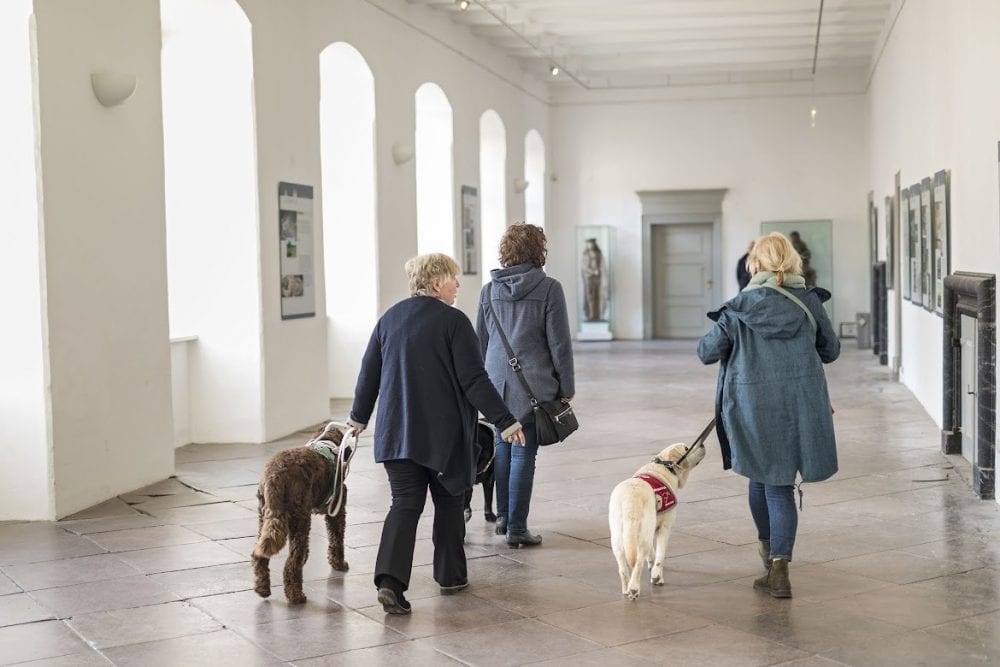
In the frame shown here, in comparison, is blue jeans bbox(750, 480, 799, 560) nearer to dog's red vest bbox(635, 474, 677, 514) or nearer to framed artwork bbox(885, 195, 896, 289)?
dog's red vest bbox(635, 474, 677, 514)

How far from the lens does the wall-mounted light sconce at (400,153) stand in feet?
44.7

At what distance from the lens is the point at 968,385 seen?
8.55 metres

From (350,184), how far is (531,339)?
7.43 metres

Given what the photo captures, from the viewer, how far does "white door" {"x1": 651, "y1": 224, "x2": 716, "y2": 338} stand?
2358cm

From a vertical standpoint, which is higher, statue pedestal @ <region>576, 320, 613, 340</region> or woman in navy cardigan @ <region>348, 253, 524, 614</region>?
woman in navy cardigan @ <region>348, 253, 524, 614</region>

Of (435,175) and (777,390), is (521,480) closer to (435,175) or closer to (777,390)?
(777,390)

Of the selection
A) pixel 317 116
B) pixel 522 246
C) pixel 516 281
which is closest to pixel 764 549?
pixel 516 281

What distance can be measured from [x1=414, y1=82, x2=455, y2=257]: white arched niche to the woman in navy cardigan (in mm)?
11044

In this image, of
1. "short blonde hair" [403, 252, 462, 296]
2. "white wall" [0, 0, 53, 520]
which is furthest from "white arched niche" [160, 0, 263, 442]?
"short blonde hair" [403, 252, 462, 296]

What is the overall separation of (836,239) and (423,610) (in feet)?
61.7

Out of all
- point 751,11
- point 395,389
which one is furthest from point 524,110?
point 395,389

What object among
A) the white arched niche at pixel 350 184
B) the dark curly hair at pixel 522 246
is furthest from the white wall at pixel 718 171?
the dark curly hair at pixel 522 246

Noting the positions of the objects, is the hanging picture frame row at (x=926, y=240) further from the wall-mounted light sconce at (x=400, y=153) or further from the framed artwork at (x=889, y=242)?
the wall-mounted light sconce at (x=400, y=153)

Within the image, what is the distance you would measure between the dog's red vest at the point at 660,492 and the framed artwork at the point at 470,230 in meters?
11.3
